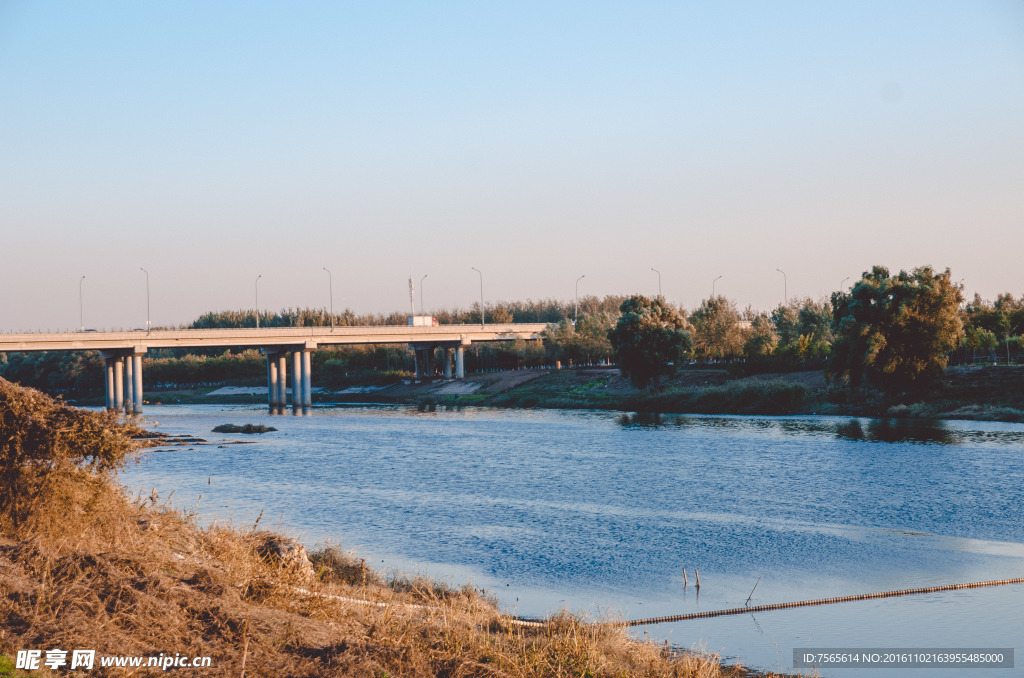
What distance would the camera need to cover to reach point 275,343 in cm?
11619

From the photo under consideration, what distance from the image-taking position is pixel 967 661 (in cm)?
1575

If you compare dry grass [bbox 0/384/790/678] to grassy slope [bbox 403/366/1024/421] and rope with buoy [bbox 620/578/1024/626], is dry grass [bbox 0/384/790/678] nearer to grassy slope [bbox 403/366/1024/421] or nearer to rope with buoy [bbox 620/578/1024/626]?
rope with buoy [bbox 620/578/1024/626]

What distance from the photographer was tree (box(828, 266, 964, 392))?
69562 mm

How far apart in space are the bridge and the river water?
4824 cm

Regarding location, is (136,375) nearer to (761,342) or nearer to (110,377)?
(110,377)

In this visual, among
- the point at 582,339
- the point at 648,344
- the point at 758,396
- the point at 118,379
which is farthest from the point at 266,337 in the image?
the point at 758,396

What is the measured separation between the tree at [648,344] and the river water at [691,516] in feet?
94.5

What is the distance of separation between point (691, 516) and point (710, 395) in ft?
184

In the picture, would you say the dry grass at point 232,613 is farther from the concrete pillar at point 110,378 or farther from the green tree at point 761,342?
the concrete pillar at point 110,378

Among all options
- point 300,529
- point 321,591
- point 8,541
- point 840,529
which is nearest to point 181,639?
point 321,591

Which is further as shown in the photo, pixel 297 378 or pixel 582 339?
pixel 582 339

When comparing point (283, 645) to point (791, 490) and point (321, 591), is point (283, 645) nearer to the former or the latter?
point (321, 591)
